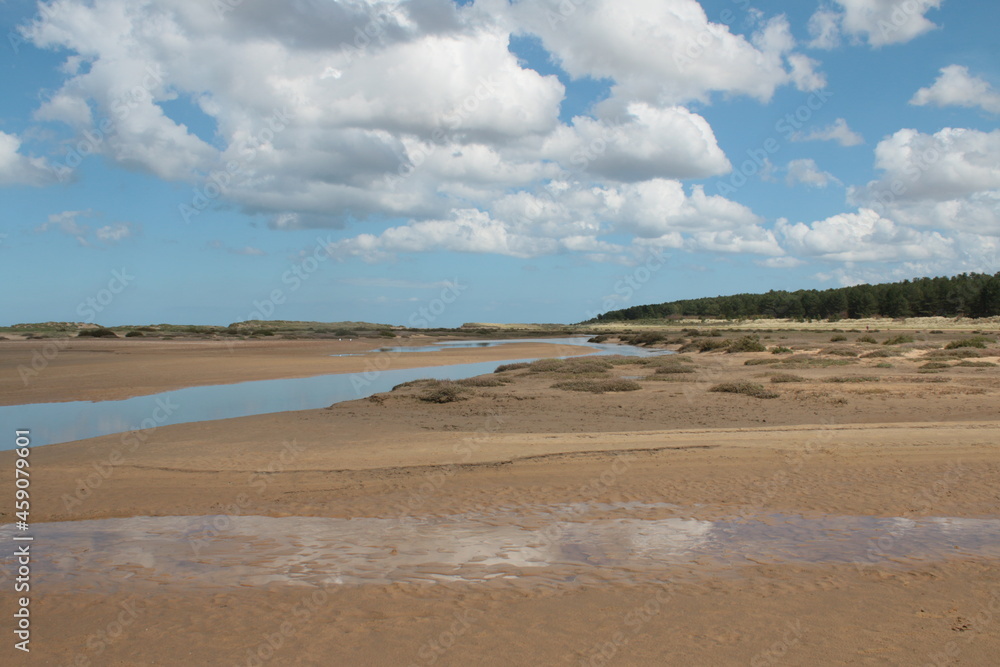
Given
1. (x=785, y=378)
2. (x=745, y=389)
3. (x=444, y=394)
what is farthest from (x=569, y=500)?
(x=785, y=378)

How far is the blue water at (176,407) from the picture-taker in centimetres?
1692

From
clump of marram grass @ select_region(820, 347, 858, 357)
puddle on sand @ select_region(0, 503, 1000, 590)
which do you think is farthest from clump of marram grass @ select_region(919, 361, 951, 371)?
puddle on sand @ select_region(0, 503, 1000, 590)

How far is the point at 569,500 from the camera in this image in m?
9.91

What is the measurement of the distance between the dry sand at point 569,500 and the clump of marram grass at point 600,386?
4.03ft

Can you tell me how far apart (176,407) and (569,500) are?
15925mm

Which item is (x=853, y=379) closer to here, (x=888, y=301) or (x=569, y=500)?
(x=569, y=500)

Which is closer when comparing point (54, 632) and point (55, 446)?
point (54, 632)

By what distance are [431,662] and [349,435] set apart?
34.5 feet

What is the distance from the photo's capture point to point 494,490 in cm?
1044

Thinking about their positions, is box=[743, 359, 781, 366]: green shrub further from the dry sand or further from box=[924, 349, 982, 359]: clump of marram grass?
the dry sand

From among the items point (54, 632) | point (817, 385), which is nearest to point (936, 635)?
point (54, 632)

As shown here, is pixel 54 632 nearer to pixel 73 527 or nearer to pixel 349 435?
pixel 73 527

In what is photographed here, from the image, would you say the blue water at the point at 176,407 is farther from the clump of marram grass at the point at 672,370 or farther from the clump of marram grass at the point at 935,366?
the clump of marram grass at the point at 935,366

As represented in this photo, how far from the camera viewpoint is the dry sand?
551 centimetres
